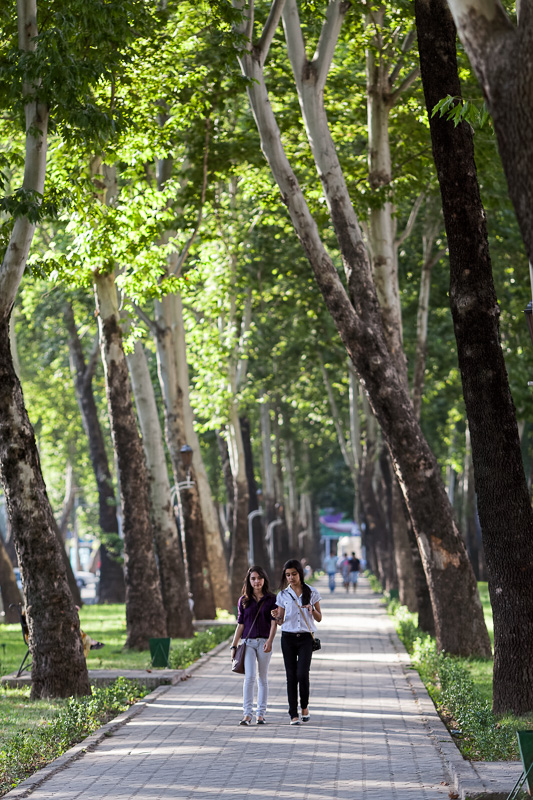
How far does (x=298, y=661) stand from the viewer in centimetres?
1066

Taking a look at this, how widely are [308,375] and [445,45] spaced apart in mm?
28808

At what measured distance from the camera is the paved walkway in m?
7.49

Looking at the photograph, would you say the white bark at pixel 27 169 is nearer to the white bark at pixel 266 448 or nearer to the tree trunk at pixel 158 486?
the tree trunk at pixel 158 486

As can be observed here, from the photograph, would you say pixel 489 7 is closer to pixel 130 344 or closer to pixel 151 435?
pixel 130 344

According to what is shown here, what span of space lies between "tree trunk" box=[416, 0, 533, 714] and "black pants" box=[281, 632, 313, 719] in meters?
1.97

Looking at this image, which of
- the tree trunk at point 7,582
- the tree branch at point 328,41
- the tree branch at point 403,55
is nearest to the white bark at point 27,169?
the tree branch at point 328,41

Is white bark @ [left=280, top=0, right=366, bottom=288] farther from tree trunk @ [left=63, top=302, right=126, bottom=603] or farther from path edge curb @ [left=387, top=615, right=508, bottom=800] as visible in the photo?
tree trunk @ [left=63, top=302, right=126, bottom=603]

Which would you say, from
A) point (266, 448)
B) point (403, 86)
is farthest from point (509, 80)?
point (266, 448)

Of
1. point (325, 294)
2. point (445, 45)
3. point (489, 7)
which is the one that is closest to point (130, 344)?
point (325, 294)

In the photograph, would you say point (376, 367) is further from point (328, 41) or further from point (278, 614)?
point (328, 41)

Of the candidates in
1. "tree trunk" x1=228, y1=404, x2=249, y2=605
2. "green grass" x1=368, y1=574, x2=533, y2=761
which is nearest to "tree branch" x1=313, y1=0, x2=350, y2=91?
"green grass" x1=368, y1=574, x2=533, y2=761

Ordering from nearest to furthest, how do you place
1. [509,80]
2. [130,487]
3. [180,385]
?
1. [509,80]
2. [130,487]
3. [180,385]

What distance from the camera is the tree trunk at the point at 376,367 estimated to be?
13.1 metres

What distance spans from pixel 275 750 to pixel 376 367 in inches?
207
